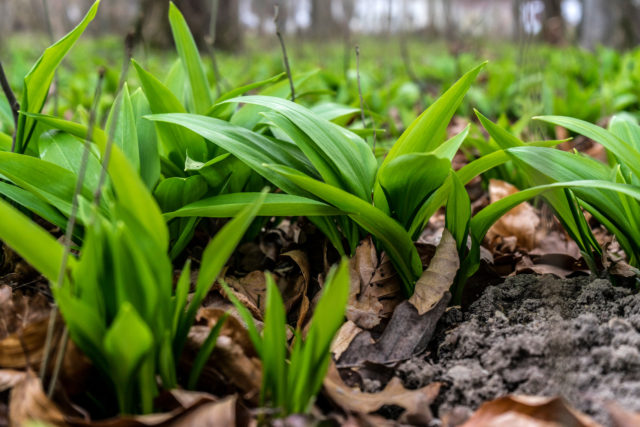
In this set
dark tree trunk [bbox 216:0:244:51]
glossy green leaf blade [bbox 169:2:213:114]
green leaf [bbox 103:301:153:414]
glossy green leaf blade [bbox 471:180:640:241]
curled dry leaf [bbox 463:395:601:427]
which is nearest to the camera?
green leaf [bbox 103:301:153:414]

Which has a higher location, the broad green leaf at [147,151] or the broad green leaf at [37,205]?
the broad green leaf at [147,151]

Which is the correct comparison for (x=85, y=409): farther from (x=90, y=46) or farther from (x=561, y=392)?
(x=90, y=46)

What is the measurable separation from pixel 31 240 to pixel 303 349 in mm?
480

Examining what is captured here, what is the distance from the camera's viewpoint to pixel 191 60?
1.79 m

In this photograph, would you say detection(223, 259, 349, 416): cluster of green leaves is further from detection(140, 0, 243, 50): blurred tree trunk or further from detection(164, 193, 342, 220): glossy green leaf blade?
detection(140, 0, 243, 50): blurred tree trunk

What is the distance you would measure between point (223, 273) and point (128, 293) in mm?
727

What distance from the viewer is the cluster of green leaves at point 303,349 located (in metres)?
0.92

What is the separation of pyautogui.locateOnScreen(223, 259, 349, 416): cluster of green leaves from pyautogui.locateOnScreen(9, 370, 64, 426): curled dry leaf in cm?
34

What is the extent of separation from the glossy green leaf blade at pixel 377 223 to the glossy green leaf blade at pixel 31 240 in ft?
1.66

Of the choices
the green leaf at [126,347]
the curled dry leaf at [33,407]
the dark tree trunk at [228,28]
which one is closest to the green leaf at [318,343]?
the green leaf at [126,347]

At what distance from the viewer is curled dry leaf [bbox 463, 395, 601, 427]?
0.94 metres

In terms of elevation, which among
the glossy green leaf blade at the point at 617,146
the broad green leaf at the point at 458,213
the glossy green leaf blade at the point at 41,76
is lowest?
the broad green leaf at the point at 458,213

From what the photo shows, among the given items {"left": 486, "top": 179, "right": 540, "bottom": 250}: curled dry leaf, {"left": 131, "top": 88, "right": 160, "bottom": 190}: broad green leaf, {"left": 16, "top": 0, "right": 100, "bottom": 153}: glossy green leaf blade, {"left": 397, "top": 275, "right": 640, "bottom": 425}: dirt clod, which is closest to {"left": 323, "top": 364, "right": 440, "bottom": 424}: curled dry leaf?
{"left": 397, "top": 275, "right": 640, "bottom": 425}: dirt clod

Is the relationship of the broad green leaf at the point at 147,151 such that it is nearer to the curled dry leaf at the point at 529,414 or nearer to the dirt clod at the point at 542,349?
the dirt clod at the point at 542,349
